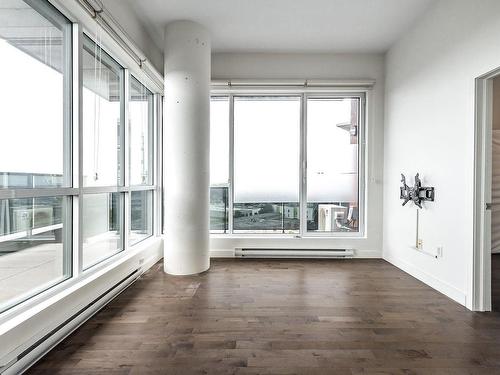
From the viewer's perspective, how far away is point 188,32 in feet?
11.2

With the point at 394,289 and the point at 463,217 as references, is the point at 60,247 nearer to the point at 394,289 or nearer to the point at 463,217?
the point at 394,289

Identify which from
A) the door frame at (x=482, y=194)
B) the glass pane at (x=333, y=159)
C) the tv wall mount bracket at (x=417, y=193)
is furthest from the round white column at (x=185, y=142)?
the door frame at (x=482, y=194)

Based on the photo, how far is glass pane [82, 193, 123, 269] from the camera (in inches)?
103

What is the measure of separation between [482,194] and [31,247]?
3628 millimetres

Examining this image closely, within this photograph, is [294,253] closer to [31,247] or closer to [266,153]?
[266,153]

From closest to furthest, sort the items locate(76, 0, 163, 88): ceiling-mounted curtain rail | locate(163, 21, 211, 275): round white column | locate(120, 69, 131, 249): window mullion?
1. locate(76, 0, 163, 88): ceiling-mounted curtain rail
2. locate(120, 69, 131, 249): window mullion
3. locate(163, 21, 211, 275): round white column

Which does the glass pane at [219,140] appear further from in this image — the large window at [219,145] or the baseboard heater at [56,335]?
the baseboard heater at [56,335]

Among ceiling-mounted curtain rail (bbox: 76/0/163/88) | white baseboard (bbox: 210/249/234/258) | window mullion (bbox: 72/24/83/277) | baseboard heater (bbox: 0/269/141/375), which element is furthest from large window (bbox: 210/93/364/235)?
window mullion (bbox: 72/24/83/277)

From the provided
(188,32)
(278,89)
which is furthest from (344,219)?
(188,32)

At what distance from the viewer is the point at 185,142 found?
135 inches

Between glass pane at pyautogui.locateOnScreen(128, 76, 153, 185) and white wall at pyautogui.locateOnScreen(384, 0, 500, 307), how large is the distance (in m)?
3.43

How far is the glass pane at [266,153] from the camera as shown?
438 cm

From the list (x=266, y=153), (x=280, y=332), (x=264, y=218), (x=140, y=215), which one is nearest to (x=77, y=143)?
(x=140, y=215)

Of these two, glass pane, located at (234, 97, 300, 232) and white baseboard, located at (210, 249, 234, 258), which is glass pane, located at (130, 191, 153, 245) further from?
glass pane, located at (234, 97, 300, 232)
